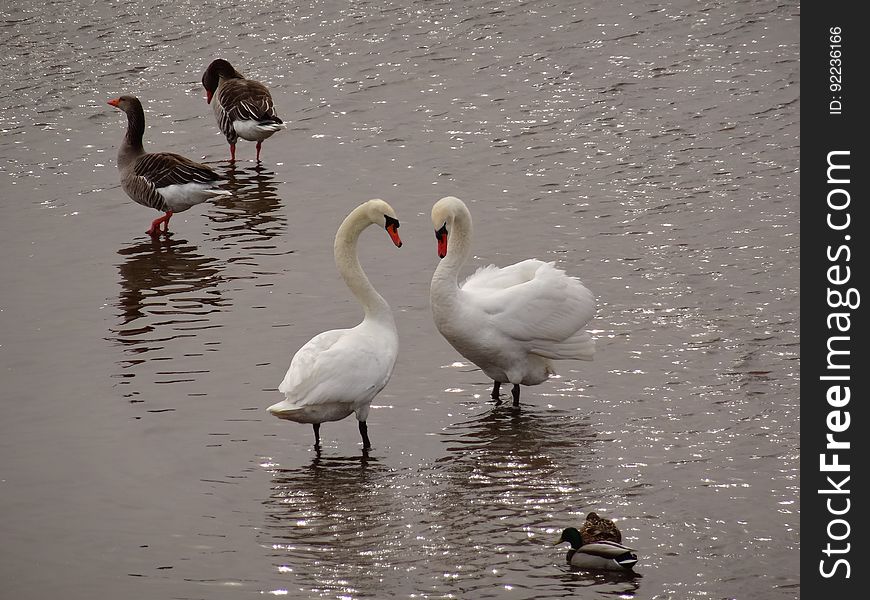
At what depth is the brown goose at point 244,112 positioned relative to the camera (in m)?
15.0

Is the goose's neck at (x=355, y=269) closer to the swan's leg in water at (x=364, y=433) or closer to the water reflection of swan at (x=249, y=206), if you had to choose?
the swan's leg in water at (x=364, y=433)

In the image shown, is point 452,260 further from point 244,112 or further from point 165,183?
point 244,112

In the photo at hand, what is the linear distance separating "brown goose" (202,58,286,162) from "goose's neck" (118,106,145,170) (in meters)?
1.29

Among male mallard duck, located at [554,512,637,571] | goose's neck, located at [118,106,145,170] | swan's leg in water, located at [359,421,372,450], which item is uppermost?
goose's neck, located at [118,106,145,170]

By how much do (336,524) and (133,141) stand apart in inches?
283

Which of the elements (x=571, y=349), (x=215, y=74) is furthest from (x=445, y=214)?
(x=215, y=74)

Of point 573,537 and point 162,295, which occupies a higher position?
point 162,295

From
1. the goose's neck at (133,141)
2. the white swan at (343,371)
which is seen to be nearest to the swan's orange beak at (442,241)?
the white swan at (343,371)

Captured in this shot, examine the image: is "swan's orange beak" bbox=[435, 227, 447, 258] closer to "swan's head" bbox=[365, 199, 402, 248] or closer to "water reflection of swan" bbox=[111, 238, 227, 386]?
"swan's head" bbox=[365, 199, 402, 248]

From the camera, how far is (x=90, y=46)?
1972 centimetres

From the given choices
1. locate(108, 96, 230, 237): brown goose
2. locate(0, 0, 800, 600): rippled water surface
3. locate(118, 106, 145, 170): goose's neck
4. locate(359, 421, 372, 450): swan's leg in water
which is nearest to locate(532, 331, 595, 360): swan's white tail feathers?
locate(0, 0, 800, 600): rippled water surface

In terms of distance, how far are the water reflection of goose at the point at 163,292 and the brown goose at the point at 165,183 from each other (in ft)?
1.15

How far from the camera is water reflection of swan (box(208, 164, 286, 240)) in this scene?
13422 millimetres

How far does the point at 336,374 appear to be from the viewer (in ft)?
27.9
